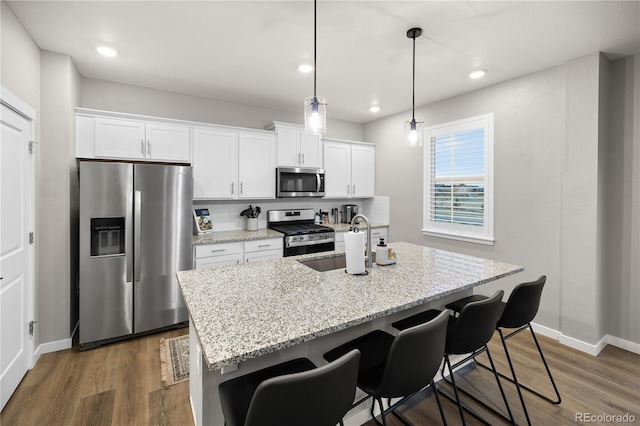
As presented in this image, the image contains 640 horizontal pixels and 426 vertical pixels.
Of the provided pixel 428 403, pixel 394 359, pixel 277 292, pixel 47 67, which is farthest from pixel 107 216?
pixel 428 403

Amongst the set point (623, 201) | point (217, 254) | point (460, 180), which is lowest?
point (217, 254)

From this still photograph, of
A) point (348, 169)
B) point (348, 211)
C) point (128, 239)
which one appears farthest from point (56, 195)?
point (348, 211)

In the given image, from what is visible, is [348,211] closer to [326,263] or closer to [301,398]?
[326,263]

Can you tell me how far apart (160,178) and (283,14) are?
6.21ft

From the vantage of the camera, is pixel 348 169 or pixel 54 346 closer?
pixel 54 346

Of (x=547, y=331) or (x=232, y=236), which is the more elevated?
(x=232, y=236)

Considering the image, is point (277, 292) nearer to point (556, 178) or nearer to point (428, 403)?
point (428, 403)

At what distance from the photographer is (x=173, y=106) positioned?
12.0 ft

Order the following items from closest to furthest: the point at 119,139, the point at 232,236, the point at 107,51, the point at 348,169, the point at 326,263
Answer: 1. the point at 326,263
2. the point at 107,51
3. the point at 119,139
4. the point at 232,236
5. the point at 348,169

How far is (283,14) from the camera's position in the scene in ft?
6.96

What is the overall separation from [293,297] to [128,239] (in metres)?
2.15

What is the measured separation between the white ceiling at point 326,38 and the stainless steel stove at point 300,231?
5.80 ft

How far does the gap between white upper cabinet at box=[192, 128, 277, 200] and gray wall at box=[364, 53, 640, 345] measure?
2.79 meters

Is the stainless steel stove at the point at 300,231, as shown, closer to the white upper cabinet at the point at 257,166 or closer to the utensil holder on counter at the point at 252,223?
the utensil holder on counter at the point at 252,223
